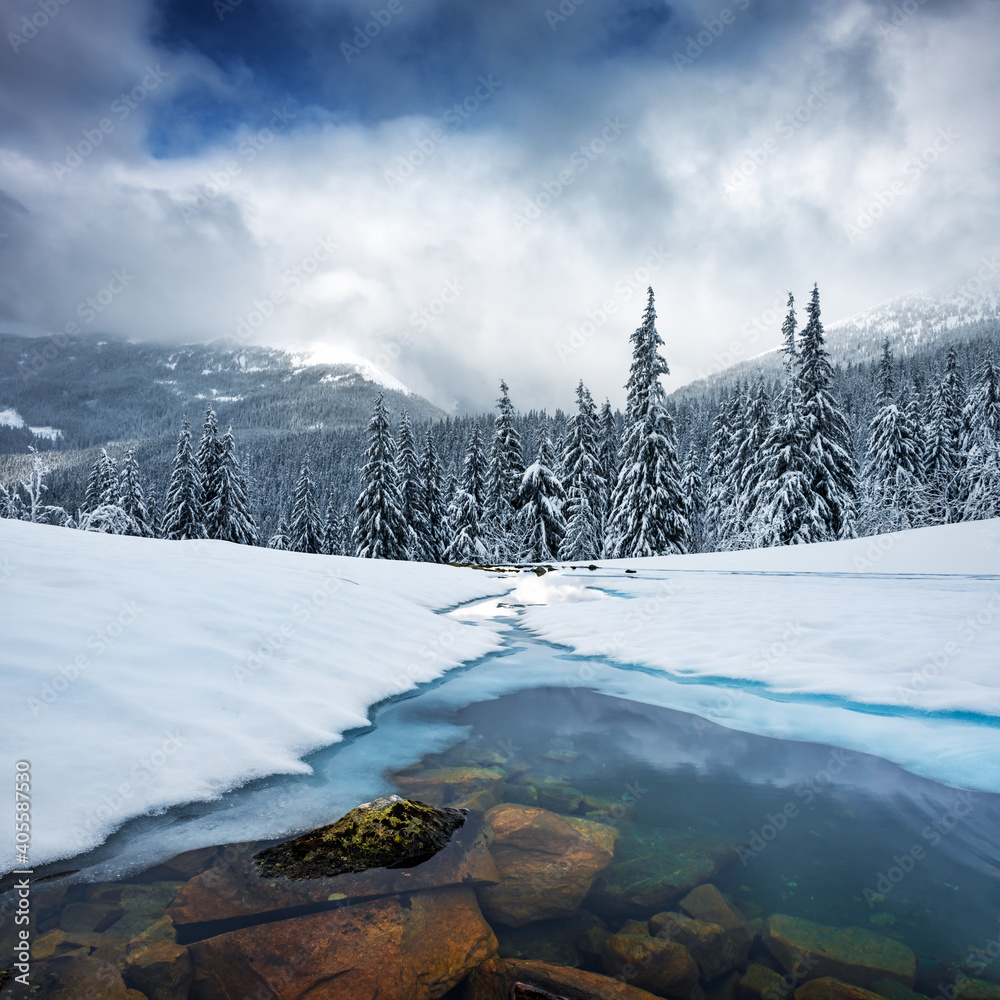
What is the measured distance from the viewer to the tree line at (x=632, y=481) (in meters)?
25.3

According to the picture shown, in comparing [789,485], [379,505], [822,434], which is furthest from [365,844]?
[379,505]

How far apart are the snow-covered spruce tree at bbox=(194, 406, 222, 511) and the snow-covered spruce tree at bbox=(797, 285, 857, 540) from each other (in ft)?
120

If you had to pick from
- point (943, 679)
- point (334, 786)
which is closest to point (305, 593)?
point (334, 786)

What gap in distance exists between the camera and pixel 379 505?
107 feet

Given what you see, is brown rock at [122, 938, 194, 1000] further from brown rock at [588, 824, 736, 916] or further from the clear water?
brown rock at [588, 824, 736, 916]

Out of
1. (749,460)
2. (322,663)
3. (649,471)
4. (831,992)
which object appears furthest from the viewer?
(749,460)

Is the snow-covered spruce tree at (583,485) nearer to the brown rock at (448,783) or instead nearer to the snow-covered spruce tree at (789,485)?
the snow-covered spruce tree at (789,485)

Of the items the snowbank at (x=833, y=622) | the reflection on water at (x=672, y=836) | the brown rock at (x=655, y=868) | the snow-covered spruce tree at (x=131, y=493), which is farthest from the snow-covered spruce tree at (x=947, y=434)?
the snow-covered spruce tree at (x=131, y=493)

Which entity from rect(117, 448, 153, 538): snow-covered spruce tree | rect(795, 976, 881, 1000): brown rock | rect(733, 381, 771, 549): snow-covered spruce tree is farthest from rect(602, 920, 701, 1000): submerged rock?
rect(117, 448, 153, 538): snow-covered spruce tree

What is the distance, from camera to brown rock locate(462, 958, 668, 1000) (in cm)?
241

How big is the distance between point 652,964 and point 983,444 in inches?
1762

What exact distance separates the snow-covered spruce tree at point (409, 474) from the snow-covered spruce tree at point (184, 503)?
1366cm

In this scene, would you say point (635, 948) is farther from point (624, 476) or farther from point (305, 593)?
point (624, 476)

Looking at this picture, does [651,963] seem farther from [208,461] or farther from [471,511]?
[208,461]
